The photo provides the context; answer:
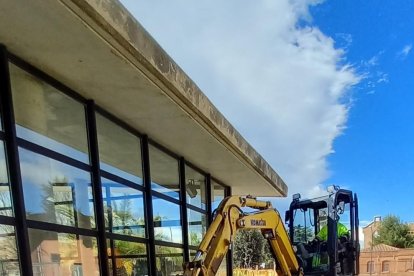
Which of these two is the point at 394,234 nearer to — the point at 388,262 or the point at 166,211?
the point at 388,262

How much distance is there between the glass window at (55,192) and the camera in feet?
15.4

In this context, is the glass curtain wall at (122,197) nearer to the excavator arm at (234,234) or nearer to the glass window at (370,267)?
the excavator arm at (234,234)

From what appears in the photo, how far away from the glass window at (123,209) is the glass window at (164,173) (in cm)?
64

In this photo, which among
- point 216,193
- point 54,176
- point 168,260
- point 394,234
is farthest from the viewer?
point 394,234

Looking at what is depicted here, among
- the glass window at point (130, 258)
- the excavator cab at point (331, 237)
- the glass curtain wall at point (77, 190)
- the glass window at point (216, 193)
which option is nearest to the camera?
the glass curtain wall at point (77, 190)

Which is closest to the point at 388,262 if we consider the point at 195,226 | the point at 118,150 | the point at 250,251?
the point at 250,251

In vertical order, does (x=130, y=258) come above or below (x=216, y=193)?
below

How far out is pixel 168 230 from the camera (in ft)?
26.7

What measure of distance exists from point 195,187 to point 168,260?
5.88ft

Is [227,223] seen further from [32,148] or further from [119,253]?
[32,148]

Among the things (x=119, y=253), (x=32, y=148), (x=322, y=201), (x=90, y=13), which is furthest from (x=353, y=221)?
(x=90, y=13)

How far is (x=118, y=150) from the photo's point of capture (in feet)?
21.8

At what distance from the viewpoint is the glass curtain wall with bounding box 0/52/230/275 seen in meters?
4.61

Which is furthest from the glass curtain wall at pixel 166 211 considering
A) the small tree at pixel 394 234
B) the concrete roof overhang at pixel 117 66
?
the small tree at pixel 394 234
